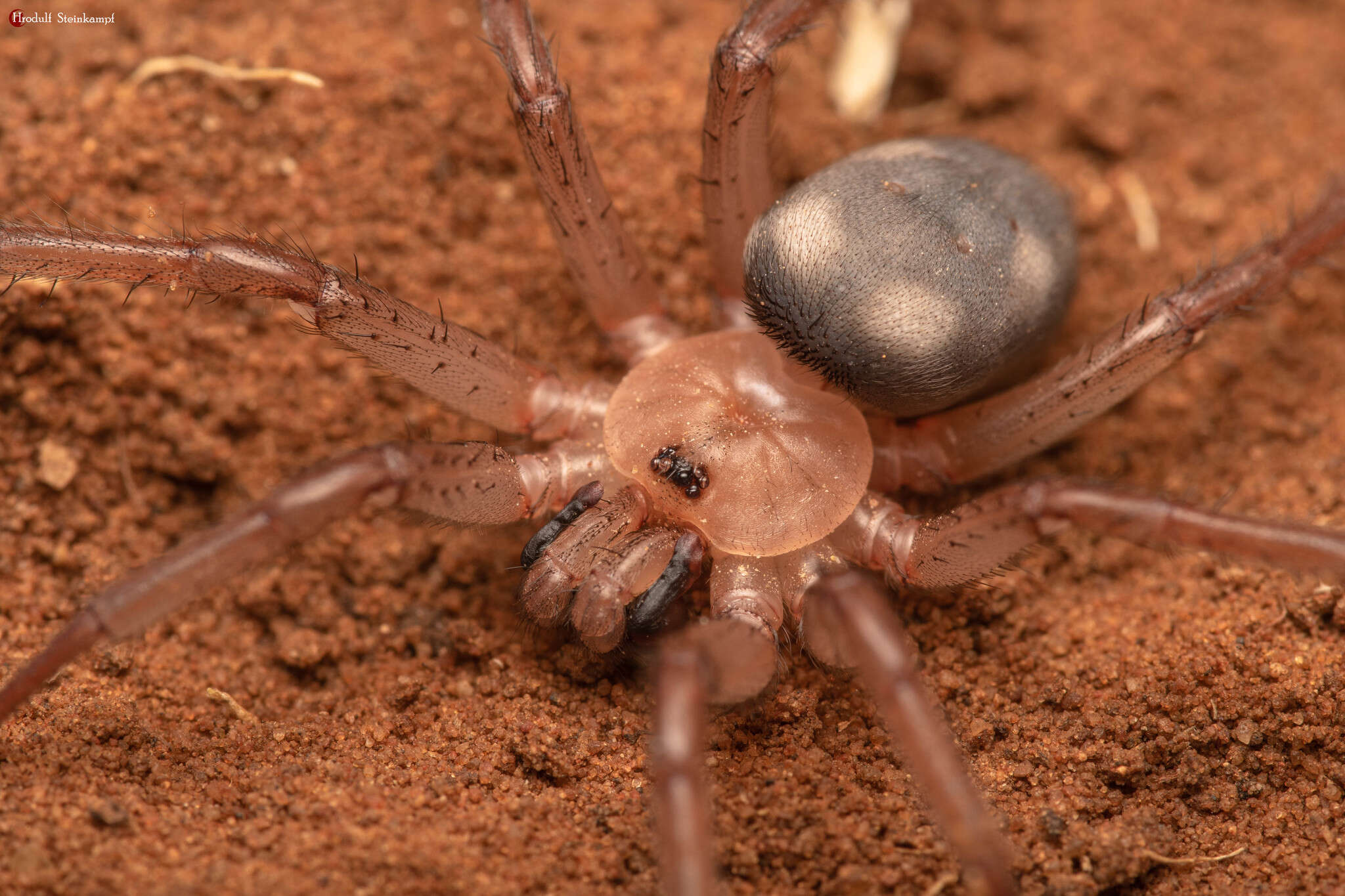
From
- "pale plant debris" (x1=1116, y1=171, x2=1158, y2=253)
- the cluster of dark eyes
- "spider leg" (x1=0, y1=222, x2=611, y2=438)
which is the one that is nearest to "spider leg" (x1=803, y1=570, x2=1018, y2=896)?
the cluster of dark eyes

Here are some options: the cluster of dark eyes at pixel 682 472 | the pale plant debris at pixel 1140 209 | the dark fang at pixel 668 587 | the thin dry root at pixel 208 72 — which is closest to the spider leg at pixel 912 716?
the dark fang at pixel 668 587

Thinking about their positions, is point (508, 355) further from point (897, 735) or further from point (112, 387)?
point (897, 735)

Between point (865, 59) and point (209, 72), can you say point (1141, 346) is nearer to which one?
point (865, 59)

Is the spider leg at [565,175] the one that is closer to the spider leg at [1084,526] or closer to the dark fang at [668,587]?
the dark fang at [668,587]

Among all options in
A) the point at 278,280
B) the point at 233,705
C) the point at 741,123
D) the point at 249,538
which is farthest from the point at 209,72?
the point at 233,705

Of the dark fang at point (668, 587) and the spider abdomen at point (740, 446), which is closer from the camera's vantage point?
the dark fang at point (668, 587)

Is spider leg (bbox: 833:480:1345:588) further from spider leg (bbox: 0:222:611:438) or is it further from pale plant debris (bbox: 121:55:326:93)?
pale plant debris (bbox: 121:55:326:93)
